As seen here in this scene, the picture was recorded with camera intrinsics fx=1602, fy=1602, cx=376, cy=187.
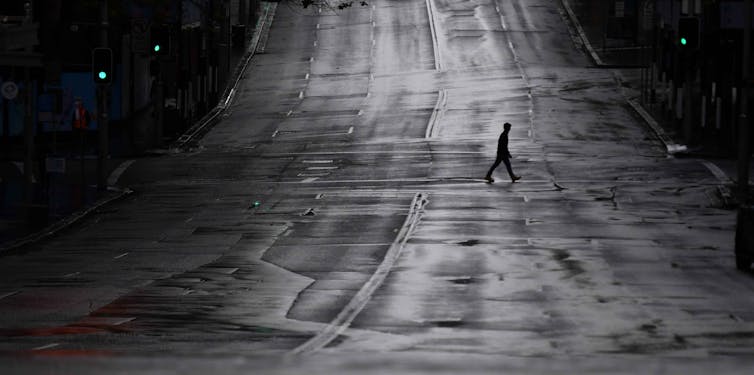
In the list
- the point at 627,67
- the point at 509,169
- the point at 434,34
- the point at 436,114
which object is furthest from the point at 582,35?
the point at 509,169

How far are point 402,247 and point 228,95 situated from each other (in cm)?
4058

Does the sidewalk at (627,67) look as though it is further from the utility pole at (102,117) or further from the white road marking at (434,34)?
the utility pole at (102,117)

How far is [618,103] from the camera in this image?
64.7m

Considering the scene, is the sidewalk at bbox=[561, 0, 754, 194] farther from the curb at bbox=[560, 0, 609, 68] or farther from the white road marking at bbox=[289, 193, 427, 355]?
the white road marking at bbox=[289, 193, 427, 355]

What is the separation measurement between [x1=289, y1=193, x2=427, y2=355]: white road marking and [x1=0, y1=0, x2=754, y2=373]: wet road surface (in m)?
0.07

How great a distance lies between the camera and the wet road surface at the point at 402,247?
1823 cm

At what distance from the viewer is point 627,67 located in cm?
7562

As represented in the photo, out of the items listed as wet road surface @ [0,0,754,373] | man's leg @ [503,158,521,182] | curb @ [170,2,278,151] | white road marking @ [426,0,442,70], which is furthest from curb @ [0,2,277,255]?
man's leg @ [503,158,521,182]

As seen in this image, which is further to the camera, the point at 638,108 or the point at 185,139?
the point at 638,108

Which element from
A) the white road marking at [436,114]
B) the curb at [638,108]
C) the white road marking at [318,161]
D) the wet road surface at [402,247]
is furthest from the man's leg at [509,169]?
the white road marking at [436,114]

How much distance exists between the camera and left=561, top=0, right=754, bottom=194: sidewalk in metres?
50.1

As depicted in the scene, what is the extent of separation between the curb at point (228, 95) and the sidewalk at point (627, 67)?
55.3 ft

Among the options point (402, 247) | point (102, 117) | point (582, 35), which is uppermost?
point (582, 35)

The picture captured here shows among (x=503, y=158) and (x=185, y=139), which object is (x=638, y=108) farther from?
(x=503, y=158)
